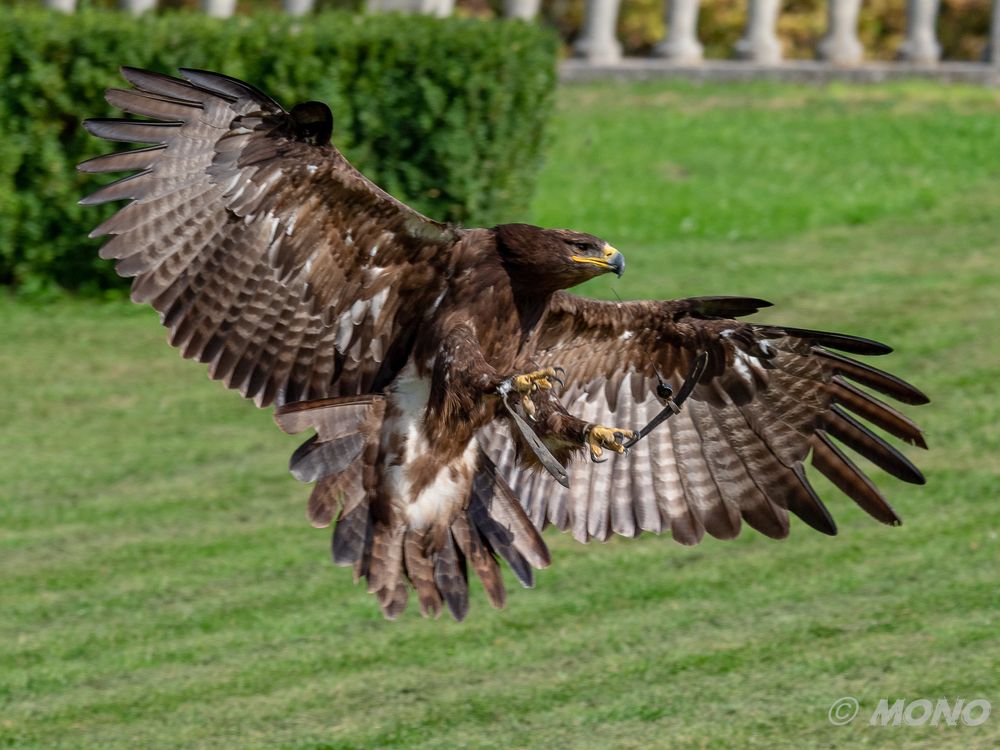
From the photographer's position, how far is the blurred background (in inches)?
267

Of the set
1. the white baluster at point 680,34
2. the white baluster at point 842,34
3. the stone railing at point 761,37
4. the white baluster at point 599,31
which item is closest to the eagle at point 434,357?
the stone railing at point 761,37

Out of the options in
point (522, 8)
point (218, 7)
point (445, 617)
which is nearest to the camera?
point (445, 617)

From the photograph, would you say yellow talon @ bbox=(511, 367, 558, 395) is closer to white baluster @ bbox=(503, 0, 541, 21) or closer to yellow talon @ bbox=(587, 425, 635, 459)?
yellow talon @ bbox=(587, 425, 635, 459)

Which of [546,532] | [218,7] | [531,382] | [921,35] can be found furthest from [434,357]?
[921,35]

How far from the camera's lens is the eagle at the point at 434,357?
18.7ft

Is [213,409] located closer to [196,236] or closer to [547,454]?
[196,236]

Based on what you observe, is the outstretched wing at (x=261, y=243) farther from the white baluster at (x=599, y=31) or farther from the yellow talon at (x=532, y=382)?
the white baluster at (x=599, y=31)

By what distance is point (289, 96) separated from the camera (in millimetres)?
11742

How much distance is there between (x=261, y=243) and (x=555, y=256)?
1.08 m

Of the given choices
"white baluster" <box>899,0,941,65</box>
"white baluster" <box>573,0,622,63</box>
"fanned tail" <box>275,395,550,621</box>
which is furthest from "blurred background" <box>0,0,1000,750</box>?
"white baluster" <box>899,0,941,65</box>

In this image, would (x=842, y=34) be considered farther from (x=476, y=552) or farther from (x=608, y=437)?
(x=608, y=437)

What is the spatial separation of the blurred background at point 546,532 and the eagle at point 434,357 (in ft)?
3.22

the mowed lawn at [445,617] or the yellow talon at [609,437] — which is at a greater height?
the yellow talon at [609,437]

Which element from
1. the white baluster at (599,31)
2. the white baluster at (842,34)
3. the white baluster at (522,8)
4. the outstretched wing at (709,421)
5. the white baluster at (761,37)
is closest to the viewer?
the outstretched wing at (709,421)
